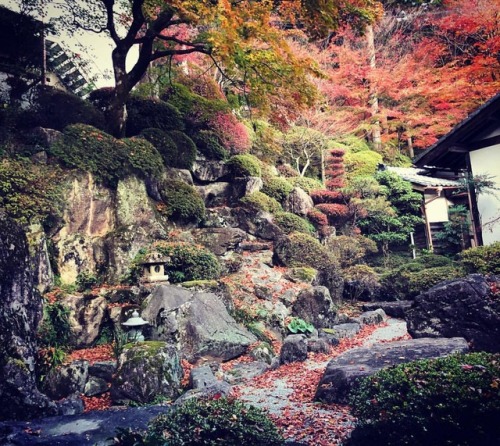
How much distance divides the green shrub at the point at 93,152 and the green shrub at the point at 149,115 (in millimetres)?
2880

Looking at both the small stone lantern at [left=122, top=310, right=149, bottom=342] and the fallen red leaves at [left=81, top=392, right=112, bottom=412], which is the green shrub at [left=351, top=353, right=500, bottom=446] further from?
the small stone lantern at [left=122, top=310, right=149, bottom=342]

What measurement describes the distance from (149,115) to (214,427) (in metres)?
12.6

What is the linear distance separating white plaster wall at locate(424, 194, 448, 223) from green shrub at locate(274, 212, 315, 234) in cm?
682

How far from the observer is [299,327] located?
10000mm

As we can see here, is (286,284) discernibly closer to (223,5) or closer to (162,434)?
(223,5)

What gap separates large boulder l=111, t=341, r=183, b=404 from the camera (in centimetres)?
581

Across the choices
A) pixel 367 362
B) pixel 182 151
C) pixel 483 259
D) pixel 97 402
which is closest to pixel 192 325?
pixel 97 402

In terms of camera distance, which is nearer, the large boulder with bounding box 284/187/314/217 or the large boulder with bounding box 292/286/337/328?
the large boulder with bounding box 292/286/337/328

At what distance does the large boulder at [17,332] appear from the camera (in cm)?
463

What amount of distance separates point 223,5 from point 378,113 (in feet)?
51.2

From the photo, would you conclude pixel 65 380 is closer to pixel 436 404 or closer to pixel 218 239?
pixel 436 404

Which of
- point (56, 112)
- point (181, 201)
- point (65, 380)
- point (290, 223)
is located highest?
point (56, 112)

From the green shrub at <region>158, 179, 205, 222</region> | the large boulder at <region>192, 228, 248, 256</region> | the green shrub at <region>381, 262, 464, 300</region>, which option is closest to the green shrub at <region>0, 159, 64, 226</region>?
the green shrub at <region>158, 179, 205, 222</region>

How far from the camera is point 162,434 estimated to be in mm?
3074
